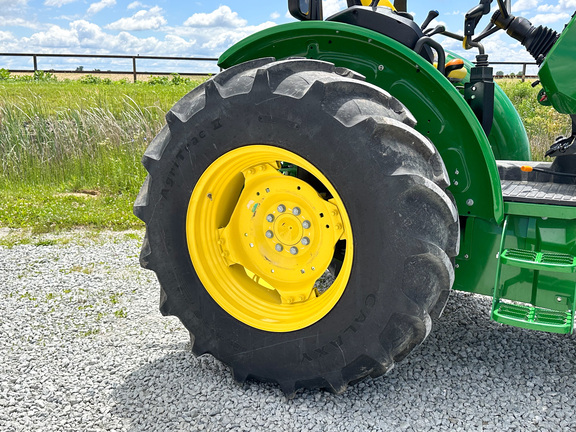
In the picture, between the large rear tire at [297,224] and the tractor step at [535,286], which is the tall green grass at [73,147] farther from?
the tractor step at [535,286]

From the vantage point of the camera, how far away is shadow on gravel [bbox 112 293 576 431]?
7.63 ft

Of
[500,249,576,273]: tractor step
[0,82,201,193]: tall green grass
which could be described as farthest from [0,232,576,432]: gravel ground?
[0,82,201,193]: tall green grass

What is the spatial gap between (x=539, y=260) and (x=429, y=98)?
816mm

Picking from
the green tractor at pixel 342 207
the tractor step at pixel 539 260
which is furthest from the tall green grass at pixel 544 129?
the tractor step at pixel 539 260

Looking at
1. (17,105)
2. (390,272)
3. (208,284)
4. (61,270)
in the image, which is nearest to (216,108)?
(208,284)

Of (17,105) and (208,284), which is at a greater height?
(17,105)

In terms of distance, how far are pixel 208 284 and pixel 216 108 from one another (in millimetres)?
812

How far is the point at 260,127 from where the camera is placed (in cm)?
229

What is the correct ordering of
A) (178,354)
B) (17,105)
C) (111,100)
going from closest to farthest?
1. (178,354)
2. (17,105)
3. (111,100)

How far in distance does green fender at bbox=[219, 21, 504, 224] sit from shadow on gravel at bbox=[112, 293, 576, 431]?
0.81 meters

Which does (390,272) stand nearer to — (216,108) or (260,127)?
(260,127)

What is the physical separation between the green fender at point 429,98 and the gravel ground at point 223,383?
0.82 metres

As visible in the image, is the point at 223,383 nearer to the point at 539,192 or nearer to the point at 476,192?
the point at 476,192

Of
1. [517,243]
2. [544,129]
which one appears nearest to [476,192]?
[517,243]
